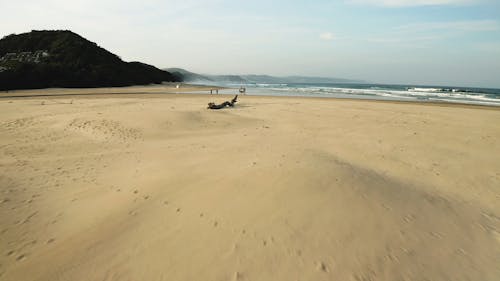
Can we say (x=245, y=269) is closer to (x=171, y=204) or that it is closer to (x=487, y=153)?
(x=171, y=204)

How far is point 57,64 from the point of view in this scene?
4278 centimetres

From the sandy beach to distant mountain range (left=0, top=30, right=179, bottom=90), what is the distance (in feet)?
119

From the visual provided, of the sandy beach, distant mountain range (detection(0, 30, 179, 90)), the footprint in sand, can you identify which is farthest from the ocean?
the footprint in sand

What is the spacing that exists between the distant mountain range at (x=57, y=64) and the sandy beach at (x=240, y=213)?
3627 cm

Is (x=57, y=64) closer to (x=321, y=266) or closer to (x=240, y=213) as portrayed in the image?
(x=240, y=213)

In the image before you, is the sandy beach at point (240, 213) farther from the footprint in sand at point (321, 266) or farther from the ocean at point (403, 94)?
the ocean at point (403, 94)

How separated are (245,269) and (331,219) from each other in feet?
5.71

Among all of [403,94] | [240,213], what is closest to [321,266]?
[240,213]

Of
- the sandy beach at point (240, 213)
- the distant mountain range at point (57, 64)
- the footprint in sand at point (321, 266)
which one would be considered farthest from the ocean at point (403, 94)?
the footprint in sand at point (321, 266)

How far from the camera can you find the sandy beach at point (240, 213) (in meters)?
3.55

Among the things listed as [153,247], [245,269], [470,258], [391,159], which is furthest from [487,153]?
[153,247]

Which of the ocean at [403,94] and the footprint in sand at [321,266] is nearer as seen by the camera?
the footprint in sand at [321,266]

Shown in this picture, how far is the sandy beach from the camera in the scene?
3.55 m

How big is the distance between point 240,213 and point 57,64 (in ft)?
167
